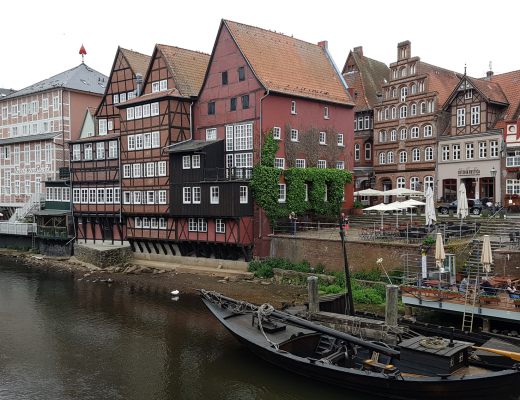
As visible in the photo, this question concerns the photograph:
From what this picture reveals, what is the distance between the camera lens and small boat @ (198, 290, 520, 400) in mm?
14133

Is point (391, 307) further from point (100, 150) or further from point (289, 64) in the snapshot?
point (100, 150)

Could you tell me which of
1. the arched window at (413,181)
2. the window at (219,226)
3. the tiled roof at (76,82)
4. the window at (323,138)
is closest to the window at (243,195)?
the window at (219,226)

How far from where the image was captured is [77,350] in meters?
20.3

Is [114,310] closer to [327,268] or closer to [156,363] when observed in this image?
[156,363]

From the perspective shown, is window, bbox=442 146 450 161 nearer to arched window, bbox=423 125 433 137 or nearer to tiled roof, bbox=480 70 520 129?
arched window, bbox=423 125 433 137

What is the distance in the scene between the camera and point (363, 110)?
48.3 metres

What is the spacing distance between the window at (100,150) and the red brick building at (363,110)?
2233 cm

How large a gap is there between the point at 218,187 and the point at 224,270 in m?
5.53

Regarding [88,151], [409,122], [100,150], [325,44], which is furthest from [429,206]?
[88,151]

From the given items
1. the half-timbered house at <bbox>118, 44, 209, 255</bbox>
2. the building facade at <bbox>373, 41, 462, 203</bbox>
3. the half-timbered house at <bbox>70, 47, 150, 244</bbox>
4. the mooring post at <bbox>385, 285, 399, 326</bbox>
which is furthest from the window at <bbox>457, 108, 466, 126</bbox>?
the mooring post at <bbox>385, 285, 399, 326</bbox>

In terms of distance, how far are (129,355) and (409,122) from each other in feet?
105

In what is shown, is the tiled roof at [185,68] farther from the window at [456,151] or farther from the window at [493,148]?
the window at [493,148]

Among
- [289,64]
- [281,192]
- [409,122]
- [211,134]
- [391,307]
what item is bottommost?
[391,307]

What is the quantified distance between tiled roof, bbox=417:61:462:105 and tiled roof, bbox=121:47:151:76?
23009 mm
